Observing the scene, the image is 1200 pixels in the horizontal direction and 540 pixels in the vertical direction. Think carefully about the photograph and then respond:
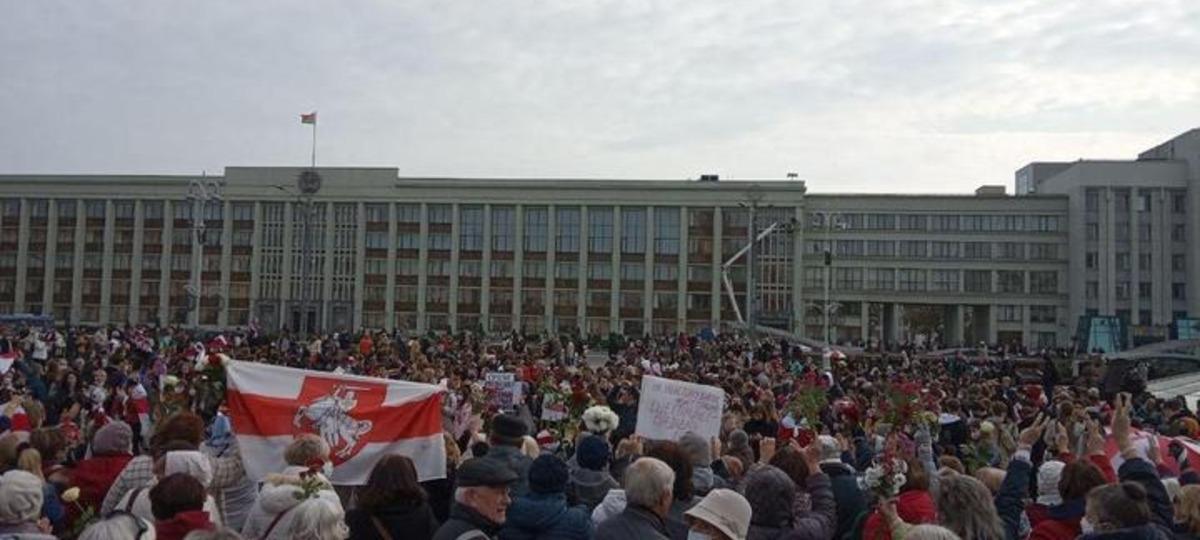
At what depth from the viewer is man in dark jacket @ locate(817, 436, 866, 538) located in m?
7.69

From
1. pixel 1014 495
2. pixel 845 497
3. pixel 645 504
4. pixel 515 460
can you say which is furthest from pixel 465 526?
pixel 1014 495

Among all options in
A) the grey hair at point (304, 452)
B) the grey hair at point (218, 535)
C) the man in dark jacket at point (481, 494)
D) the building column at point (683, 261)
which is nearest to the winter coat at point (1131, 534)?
the man in dark jacket at point (481, 494)

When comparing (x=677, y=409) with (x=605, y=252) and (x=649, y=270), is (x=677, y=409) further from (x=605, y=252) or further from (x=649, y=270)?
(x=605, y=252)

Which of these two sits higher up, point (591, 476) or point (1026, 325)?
point (1026, 325)

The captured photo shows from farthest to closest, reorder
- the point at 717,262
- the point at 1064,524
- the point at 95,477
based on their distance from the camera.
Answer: the point at 717,262, the point at 95,477, the point at 1064,524

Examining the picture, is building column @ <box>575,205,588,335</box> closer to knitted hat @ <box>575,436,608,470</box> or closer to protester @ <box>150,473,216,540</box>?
knitted hat @ <box>575,436,608,470</box>

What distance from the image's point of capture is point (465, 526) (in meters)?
5.61

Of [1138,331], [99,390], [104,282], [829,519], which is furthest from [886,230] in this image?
[829,519]

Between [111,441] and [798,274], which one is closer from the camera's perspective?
[111,441]

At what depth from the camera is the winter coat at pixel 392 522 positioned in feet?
19.6

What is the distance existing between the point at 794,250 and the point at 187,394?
73263 millimetres

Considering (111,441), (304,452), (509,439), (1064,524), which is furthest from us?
(509,439)

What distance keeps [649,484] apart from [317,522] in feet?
5.84

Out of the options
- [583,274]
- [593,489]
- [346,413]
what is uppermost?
[583,274]
